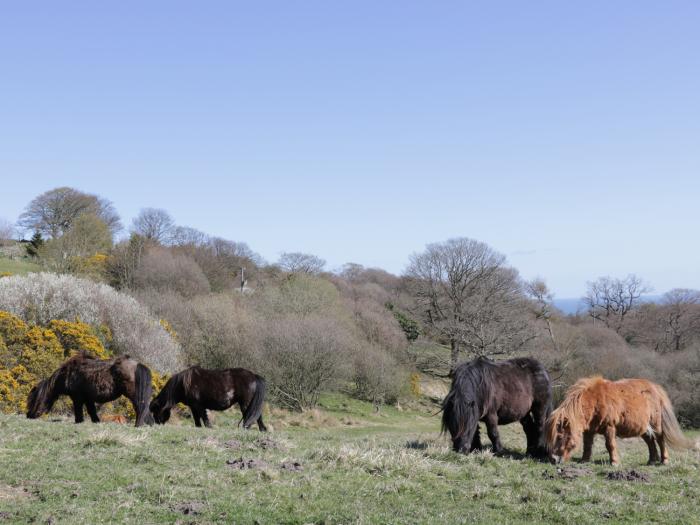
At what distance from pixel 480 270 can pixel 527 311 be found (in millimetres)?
5645

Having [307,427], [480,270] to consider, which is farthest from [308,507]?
[480,270]

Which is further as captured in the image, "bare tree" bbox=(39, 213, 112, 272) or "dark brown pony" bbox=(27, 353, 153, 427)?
"bare tree" bbox=(39, 213, 112, 272)

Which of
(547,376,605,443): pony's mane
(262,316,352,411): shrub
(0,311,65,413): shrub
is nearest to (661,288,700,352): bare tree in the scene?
(262,316,352,411): shrub

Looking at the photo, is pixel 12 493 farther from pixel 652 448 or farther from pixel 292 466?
pixel 652 448

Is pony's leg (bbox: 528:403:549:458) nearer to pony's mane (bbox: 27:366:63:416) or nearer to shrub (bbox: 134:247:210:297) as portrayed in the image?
pony's mane (bbox: 27:366:63:416)

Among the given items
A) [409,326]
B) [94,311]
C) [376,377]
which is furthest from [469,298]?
[94,311]

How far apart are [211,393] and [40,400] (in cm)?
421

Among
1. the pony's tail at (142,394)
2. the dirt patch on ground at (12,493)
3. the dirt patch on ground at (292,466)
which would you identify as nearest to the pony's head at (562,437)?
the dirt patch on ground at (292,466)

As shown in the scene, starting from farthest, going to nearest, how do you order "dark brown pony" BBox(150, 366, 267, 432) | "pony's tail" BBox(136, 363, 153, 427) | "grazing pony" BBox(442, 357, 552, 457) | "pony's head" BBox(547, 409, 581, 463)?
"dark brown pony" BBox(150, 366, 267, 432), "pony's tail" BBox(136, 363, 153, 427), "grazing pony" BBox(442, 357, 552, 457), "pony's head" BBox(547, 409, 581, 463)

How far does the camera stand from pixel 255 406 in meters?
15.4

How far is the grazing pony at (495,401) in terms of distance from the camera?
10125 mm

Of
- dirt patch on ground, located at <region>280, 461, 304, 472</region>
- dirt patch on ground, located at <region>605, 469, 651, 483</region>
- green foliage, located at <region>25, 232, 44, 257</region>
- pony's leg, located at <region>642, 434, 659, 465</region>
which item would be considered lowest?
dirt patch on ground, located at <region>280, 461, 304, 472</region>

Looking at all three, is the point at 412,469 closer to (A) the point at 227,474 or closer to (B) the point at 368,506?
(B) the point at 368,506

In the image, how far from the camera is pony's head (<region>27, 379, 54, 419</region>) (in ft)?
47.5
